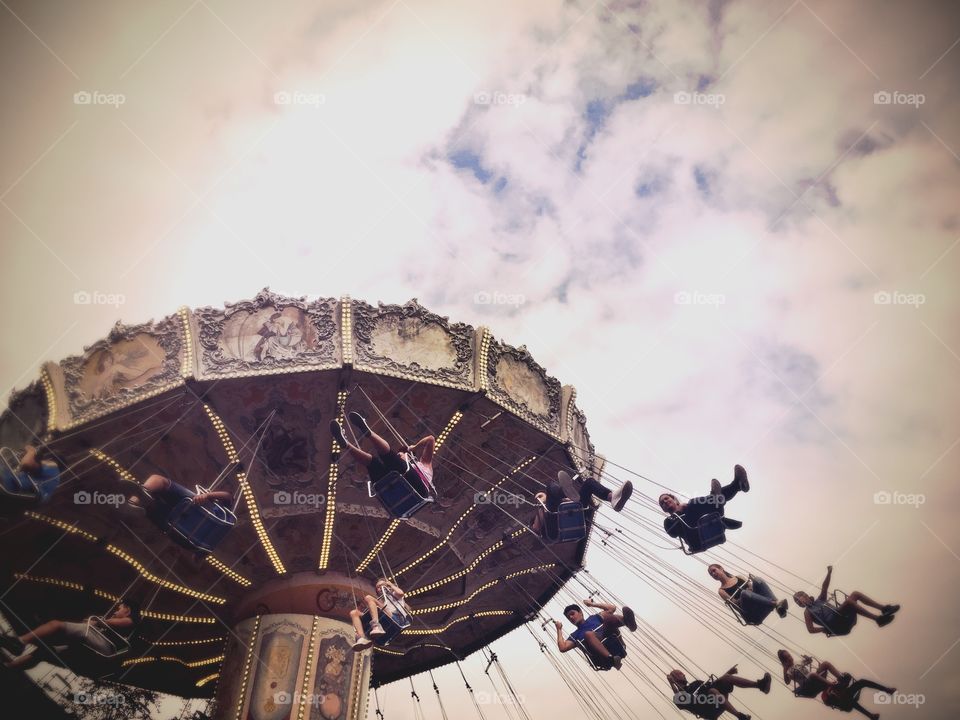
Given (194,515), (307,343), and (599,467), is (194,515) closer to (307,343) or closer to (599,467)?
(307,343)

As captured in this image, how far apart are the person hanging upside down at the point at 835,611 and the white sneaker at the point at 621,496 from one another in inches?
118

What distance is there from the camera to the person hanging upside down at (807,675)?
9320mm

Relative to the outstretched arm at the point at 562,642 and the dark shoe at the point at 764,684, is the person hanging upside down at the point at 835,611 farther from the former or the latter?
the outstretched arm at the point at 562,642

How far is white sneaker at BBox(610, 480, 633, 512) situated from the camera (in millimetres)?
8914

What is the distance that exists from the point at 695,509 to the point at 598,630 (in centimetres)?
260

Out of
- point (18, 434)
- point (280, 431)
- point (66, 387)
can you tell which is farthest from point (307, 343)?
point (18, 434)

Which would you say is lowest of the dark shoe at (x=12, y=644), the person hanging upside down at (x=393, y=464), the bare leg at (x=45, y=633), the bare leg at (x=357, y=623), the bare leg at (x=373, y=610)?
the dark shoe at (x=12, y=644)

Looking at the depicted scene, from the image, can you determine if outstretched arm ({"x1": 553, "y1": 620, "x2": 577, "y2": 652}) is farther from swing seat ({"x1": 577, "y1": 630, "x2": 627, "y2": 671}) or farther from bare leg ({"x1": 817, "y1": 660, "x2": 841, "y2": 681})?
bare leg ({"x1": 817, "y1": 660, "x2": 841, "y2": 681})

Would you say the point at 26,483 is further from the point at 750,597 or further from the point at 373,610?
the point at 750,597

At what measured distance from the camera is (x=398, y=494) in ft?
27.6

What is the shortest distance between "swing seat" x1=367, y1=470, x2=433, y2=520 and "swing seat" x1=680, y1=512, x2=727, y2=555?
3.66 meters

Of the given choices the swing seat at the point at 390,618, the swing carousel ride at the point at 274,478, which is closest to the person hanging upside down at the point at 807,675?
the swing carousel ride at the point at 274,478

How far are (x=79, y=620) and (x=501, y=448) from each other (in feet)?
24.7

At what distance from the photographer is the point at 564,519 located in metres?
9.60
